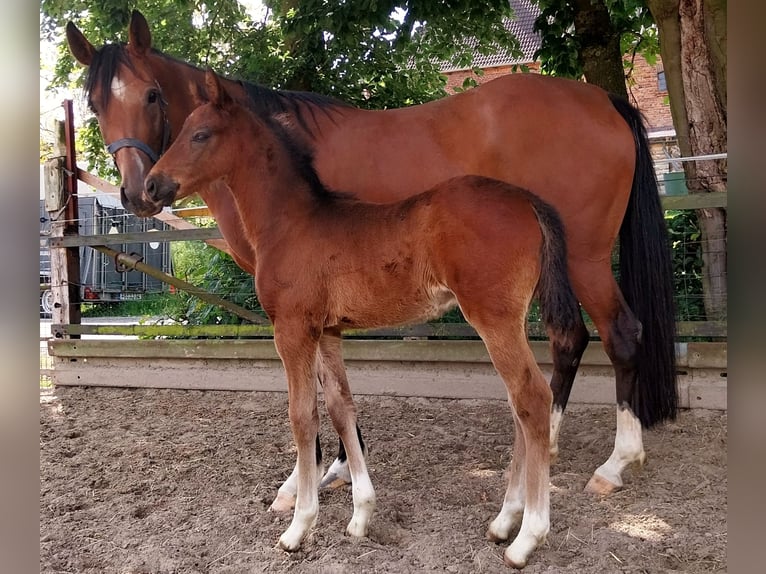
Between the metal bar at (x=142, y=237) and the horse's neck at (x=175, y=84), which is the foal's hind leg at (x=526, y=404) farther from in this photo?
the metal bar at (x=142, y=237)

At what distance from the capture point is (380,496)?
3076 millimetres

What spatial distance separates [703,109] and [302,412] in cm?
411

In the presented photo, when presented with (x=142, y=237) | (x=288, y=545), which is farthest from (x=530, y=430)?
(x=142, y=237)

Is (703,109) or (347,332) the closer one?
(703,109)

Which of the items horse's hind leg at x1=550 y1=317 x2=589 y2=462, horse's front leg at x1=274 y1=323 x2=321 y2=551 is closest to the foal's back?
horse's front leg at x1=274 y1=323 x2=321 y2=551

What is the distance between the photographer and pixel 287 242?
2592 millimetres

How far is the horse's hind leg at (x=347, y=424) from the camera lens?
2588 mm

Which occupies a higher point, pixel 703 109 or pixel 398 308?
pixel 703 109

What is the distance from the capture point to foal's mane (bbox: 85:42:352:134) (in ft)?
11.0

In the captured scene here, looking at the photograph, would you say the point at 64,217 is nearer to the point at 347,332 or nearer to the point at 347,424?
the point at 347,332

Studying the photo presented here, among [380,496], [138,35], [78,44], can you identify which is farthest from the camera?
[78,44]

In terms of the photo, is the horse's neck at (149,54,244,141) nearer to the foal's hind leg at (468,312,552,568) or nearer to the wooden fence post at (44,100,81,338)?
the foal's hind leg at (468,312,552,568)
